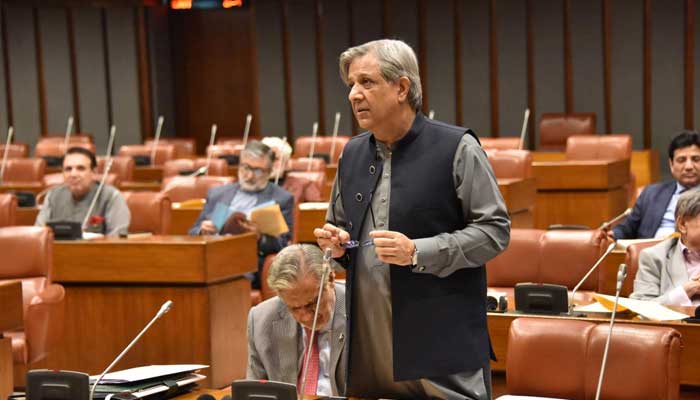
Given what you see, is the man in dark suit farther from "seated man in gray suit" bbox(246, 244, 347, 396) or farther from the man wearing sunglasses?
"seated man in gray suit" bbox(246, 244, 347, 396)

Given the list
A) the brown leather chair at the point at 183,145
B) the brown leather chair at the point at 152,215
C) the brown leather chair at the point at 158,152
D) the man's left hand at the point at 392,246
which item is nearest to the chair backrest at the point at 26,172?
the brown leather chair at the point at 158,152

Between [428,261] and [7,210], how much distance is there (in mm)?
4260

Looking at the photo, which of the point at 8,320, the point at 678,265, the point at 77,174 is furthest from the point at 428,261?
Answer: the point at 77,174

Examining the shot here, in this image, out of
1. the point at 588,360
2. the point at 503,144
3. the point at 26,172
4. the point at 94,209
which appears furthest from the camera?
the point at 26,172

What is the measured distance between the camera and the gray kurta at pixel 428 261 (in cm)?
227

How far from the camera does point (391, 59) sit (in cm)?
233

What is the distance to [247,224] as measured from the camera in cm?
564

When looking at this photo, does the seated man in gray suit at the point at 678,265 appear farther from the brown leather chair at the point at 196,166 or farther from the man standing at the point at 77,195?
the brown leather chair at the point at 196,166

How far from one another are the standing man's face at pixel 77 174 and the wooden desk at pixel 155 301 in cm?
114

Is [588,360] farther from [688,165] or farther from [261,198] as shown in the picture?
[261,198]

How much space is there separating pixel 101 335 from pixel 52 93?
10.0m

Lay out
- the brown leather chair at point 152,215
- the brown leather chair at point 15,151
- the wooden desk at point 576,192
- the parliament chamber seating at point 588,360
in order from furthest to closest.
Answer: the brown leather chair at point 15,151, the wooden desk at point 576,192, the brown leather chair at point 152,215, the parliament chamber seating at point 588,360

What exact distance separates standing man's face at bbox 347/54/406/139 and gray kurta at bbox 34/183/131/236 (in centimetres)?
380

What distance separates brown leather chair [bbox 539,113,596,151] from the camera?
37.7 feet
